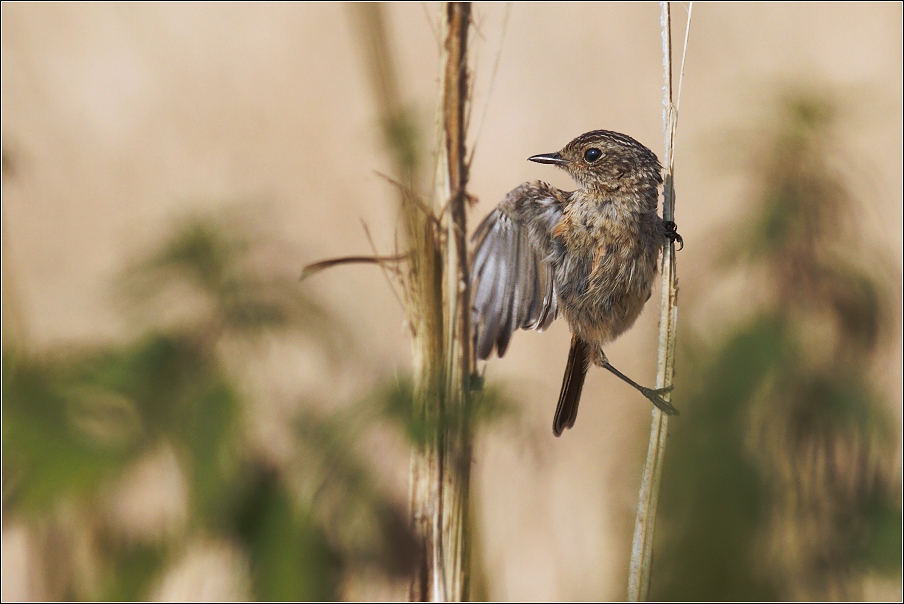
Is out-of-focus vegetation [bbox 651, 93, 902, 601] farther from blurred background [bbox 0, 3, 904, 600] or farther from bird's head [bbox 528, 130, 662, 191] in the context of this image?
bird's head [bbox 528, 130, 662, 191]

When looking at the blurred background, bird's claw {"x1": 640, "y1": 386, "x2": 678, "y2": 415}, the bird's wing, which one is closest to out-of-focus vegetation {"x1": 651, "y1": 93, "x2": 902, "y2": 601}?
the blurred background

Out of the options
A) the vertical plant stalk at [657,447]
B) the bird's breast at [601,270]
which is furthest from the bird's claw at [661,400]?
the bird's breast at [601,270]

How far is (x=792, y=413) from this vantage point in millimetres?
1540

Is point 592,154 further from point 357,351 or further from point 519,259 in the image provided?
point 357,351

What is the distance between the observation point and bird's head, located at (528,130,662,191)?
3.10 feet

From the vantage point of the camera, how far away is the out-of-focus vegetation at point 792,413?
1382 mm

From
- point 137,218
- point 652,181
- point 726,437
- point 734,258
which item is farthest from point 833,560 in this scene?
point 137,218

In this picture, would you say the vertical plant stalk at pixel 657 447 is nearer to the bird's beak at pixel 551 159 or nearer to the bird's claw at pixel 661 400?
the bird's claw at pixel 661 400

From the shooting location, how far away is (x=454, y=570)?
73cm

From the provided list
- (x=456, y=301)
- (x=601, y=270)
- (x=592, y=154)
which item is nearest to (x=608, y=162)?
(x=592, y=154)

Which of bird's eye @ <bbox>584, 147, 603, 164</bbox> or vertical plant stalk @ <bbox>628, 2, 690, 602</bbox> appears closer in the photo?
vertical plant stalk @ <bbox>628, 2, 690, 602</bbox>

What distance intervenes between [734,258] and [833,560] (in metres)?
0.74

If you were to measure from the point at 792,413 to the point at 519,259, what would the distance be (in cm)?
91

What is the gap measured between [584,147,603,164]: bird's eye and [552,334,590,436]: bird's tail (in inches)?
9.8
